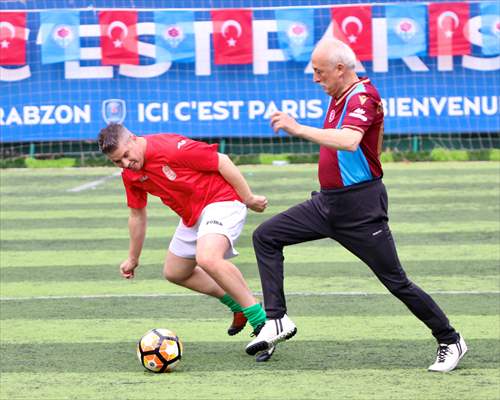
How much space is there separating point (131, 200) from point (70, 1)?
473 inches

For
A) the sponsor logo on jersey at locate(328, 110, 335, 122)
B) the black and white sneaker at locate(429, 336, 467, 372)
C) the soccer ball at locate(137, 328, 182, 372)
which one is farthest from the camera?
the soccer ball at locate(137, 328, 182, 372)

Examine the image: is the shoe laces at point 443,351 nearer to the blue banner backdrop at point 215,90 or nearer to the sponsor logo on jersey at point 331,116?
the sponsor logo on jersey at point 331,116

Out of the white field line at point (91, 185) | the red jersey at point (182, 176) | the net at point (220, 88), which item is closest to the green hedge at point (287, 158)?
the net at point (220, 88)

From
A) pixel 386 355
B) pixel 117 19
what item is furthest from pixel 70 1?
pixel 386 355

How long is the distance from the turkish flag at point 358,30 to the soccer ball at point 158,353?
39.7 ft

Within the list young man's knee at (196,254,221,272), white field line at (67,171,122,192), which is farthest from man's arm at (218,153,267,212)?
white field line at (67,171,122,192)

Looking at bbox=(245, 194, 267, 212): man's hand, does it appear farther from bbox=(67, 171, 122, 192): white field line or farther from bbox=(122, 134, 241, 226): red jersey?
bbox=(67, 171, 122, 192): white field line

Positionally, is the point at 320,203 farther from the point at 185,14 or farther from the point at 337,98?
the point at 185,14

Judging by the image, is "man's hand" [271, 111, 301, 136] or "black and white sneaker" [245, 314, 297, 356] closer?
"man's hand" [271, 111, 301, 136]

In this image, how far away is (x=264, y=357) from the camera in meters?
7.55

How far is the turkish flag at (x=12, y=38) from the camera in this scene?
746 inches

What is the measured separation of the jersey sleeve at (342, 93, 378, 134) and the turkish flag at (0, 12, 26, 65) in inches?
509

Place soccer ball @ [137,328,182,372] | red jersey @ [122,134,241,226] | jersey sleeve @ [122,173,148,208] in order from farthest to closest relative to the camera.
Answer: jersey sleeve @ [122,173,148,208], red jersey @ [122,134,241,226], soccer ball @ [137,328,182,372]

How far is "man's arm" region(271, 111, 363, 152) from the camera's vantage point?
6406 millimetres
